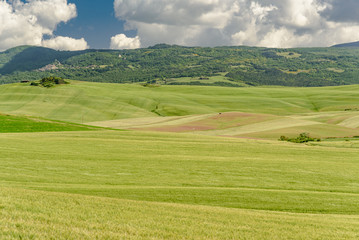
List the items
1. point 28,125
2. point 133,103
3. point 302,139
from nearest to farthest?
point 302,139
point 28,125
point 133,103

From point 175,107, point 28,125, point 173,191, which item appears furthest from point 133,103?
point 173,191

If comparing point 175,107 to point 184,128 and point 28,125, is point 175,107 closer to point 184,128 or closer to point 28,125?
point 184,128

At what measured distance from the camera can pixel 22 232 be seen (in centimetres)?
940

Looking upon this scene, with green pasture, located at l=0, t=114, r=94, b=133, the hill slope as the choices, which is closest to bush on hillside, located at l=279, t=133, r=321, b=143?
the hill slope

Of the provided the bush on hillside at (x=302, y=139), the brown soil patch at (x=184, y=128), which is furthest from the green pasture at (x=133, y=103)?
the bush on hillside at (x=302, y=139)

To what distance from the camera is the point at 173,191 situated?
71.0ft

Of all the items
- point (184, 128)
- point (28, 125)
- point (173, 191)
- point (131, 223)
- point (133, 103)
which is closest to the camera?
point (131, 223)

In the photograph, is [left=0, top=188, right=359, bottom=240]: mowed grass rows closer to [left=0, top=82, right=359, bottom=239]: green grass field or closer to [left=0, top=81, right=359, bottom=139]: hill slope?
[left=0, top=82, right=359, bottom=239]: green grass field

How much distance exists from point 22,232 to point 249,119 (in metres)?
89.3

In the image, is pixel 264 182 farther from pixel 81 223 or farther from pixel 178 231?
pixel 81 223

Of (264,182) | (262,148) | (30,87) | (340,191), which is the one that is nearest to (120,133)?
(262,148)

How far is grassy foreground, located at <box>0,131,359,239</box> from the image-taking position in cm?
1124

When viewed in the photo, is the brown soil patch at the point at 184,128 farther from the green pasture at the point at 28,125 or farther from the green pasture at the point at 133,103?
the green pasture at the point at 133,103

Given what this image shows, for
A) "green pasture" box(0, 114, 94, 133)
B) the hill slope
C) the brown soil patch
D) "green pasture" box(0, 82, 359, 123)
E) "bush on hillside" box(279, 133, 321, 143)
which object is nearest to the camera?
"bush on hillside" box(279, 133, 321, 143)
